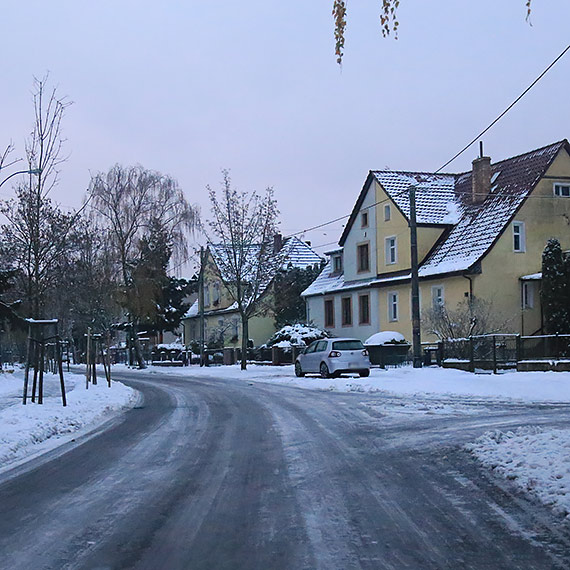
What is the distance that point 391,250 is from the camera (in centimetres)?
4431

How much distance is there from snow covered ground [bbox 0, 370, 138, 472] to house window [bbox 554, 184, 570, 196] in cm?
2534

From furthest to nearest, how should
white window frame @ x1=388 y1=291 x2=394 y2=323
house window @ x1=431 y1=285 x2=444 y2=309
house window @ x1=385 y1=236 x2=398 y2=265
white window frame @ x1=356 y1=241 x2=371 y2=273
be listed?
white window frame @ x1=356 y1=241 x2=371 y2=273
house window @ x1=385 y1=236 x2=398 y2=265
white window frame @ x1=388 y1=291 x2=394 y2=323
house window @ x1=431 y1=285 x2=444 y2=309

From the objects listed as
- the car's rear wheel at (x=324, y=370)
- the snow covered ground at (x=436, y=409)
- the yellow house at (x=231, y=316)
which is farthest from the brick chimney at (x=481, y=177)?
the yellow house at (x=231, y=316)

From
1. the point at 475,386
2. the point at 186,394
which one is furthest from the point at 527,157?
the point at 186,394

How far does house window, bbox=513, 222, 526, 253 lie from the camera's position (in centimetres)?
3850

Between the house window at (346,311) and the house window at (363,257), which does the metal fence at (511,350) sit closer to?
the house window at (363,257)

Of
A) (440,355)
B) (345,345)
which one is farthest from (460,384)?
(440,355)

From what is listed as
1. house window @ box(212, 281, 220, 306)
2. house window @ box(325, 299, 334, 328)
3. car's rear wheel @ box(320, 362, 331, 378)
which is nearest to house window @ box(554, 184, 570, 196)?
house window @ box(325, 299, 334, 328)

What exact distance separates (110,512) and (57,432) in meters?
7.16

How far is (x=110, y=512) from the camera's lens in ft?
23.8

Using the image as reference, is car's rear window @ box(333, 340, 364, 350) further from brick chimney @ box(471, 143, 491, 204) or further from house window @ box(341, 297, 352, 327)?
house window @ box(341, 297, 352, 327)

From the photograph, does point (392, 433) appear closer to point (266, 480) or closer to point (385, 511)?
point (266, 480)

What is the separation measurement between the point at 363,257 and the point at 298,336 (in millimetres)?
6661

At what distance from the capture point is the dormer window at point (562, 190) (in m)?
39.6
